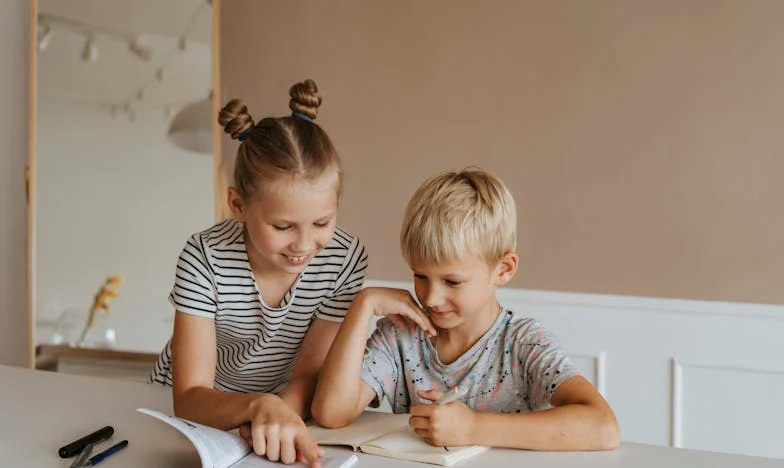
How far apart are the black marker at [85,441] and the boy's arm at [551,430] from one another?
1.78ft

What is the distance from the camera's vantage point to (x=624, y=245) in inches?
101

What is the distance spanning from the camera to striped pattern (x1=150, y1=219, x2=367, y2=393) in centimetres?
145

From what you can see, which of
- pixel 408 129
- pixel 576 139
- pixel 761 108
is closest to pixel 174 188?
pixel 408 129

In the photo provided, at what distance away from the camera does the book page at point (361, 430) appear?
1262 millimetres

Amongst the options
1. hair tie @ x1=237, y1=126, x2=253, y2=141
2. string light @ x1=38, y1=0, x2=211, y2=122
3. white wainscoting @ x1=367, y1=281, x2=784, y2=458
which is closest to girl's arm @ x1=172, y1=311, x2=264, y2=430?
hair tie @ x1=237, y1=126, x2=253, y2=141

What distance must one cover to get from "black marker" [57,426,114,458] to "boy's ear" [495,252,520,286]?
0.66 meters

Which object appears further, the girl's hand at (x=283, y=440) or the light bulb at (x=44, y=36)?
the light bulb at (x=44, y=36)

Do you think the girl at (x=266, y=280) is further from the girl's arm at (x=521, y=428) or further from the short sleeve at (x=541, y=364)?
the short sleeve at (x=541, y=364)

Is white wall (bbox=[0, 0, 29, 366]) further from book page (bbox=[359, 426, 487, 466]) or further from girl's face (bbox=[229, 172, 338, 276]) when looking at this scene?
book page (bbox=[359, 426, 487, 466])

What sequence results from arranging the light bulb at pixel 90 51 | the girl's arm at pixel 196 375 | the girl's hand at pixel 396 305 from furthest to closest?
the light bulb at pixel 90 51
the girl's hand at pixel 396 305
the girl's arm at pixel 196 375

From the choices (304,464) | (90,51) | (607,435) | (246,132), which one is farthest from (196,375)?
(90,51)

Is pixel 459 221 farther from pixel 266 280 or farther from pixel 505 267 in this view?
pixel 266 280

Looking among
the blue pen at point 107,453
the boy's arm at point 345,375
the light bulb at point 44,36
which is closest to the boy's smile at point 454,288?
the boy's arm at point 345,375

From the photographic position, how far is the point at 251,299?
58.9 inches
